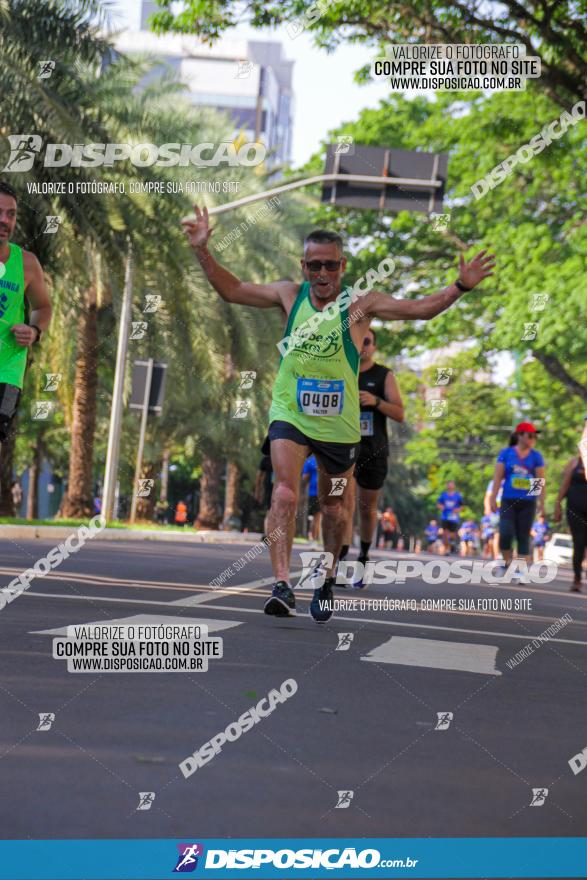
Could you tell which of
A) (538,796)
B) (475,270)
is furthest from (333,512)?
(538,796)

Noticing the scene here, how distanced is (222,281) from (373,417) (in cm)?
412

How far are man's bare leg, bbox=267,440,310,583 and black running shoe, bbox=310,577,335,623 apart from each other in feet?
0.71

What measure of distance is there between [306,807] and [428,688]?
2409mm

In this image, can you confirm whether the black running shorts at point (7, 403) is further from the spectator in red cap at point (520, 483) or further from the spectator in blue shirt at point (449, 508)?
the spectator in blue shirt at point (449, 508)

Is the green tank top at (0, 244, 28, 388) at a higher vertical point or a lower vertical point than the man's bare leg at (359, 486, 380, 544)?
higher

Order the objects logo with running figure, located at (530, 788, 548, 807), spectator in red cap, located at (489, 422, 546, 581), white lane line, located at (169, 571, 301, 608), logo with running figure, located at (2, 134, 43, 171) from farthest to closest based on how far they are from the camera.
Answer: logo with running figure, located at (2, 134, 43, 171), spectator in red cap, located at (489, 422, 546, 581), white lane line, located at (169, 571, 301, 608), logo with running figure, located at (530, 788, 548, 807)

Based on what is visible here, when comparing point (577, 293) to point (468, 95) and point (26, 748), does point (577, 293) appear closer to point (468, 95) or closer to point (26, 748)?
point (468, 95)

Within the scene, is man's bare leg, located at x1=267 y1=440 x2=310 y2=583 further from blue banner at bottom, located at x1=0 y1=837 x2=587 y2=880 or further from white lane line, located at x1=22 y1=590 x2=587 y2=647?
blue banner at bottom, located at x1=0 y1=837 x2=587 y2=880

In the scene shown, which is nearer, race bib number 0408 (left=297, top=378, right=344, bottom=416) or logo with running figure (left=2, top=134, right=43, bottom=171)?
race bib number 0408 (left=297, top=378, right=344, bottom=416)

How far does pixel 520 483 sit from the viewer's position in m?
16.4

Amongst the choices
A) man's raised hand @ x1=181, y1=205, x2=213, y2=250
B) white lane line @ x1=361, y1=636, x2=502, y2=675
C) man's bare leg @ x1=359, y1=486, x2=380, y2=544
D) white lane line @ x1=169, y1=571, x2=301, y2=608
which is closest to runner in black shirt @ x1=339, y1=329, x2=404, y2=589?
man's bare leg @ x1=359, y1=486, x2=380, y2=544

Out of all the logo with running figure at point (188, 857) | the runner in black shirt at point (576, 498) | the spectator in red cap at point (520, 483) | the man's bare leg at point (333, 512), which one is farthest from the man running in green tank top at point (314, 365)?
the spectator in red cap at point (520, 483)

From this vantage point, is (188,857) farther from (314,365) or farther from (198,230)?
(314,365)

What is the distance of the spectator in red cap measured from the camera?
1642 cm
